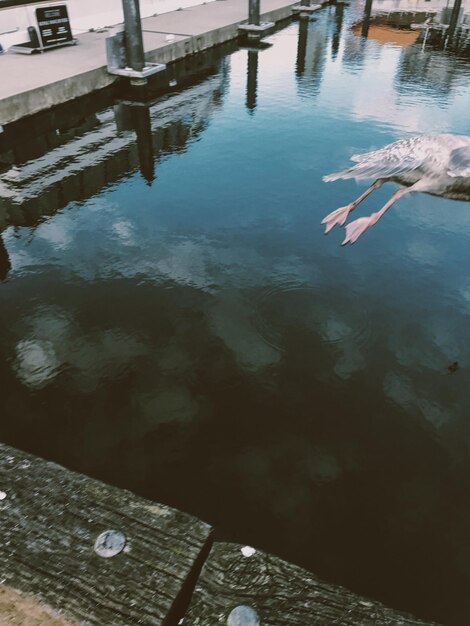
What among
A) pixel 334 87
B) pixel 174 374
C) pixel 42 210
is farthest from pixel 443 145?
pixel 334 87

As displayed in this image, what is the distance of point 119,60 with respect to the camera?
17.3 m

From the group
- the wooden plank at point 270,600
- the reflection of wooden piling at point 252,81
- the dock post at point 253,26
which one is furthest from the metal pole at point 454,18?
the wooden plank at point 270,600

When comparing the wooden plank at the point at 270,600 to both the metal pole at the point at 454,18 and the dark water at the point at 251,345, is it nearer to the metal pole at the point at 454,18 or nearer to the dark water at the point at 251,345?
the dark water at the point at 251,345

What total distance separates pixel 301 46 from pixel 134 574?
2692 cm

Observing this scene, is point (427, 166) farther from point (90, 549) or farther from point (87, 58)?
point (87, 58)

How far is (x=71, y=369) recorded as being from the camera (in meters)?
7.11

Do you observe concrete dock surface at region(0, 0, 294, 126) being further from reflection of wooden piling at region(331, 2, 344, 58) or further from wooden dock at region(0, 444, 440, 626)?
wooden dock at region(0, 444, 440, 626)

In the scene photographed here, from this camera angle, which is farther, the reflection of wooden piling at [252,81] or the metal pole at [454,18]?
the metal pole at [454,18]

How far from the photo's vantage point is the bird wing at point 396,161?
615 cm

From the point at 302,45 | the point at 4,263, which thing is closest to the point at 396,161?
the point at 4,263

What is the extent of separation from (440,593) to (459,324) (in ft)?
15.2

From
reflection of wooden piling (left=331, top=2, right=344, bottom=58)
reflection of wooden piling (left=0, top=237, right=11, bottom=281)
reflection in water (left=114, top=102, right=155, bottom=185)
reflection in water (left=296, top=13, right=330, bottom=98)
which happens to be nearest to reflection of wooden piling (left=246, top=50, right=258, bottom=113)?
reflection in water (left=296, top=13, right=330, bottom=98)

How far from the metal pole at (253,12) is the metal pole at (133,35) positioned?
10426 mm

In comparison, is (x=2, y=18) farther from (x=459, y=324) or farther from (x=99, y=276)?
(x=459, y=324)
